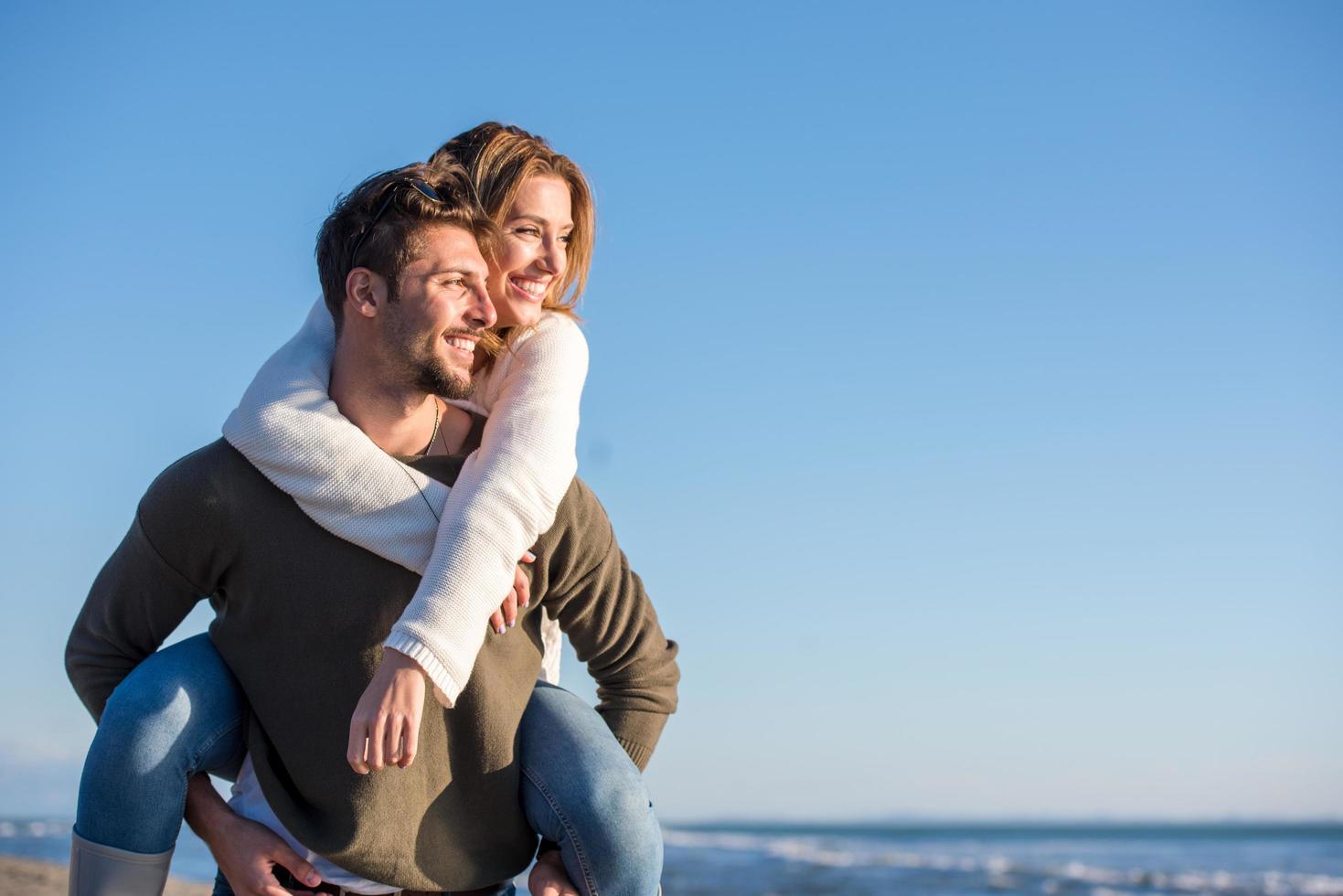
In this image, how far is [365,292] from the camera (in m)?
2.62

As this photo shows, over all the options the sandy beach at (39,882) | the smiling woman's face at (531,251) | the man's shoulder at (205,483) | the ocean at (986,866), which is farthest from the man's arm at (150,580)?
the ocean at (986,866)

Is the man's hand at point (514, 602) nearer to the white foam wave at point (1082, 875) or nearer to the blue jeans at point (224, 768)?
the blue jeans at point (224, 768)

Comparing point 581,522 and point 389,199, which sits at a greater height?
point 389,199

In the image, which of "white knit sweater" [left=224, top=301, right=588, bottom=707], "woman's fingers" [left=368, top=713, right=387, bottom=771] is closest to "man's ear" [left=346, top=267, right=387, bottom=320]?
"white knit sweater" [left=224, top=301, right=588, bottom=707]

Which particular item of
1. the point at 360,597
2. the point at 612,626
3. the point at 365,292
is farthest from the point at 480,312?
the point at 612,626

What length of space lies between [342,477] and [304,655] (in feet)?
1.21

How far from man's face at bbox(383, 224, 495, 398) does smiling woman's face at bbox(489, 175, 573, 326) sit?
0.84 feet

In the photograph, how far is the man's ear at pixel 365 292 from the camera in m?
2.59

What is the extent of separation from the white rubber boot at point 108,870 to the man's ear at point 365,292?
1.12 meters

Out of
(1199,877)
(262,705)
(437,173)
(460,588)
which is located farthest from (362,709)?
(1199,877)

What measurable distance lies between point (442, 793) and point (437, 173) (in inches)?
51.3

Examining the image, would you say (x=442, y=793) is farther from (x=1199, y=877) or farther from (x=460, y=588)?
(x=1199, y=877)

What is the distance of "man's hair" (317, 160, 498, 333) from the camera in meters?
2.60

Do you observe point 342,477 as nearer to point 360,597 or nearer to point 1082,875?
point 360,597
